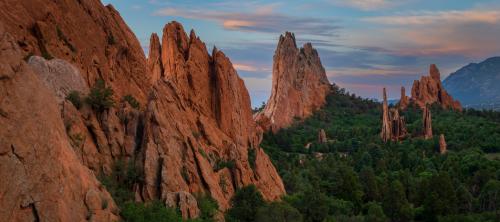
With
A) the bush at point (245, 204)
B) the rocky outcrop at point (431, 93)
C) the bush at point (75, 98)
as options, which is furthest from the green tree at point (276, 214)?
the rocky outcrop at point (431, 93)

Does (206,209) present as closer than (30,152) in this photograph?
No

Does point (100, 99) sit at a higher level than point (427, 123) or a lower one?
higher

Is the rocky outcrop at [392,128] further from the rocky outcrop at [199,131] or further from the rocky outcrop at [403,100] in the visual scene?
the rocky outcrop at [199,131]

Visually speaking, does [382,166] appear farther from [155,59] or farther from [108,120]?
[108,120]

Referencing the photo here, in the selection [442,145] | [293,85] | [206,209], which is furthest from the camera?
[293,85]

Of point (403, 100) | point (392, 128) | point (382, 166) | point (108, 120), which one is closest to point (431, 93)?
point (403, 100)

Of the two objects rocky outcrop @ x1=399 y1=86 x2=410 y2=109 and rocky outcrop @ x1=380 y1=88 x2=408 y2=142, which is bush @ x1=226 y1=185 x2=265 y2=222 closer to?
rocky outcrop @ x1=380 y1=88 x2=408 y2=142

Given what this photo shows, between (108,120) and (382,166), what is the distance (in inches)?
2311

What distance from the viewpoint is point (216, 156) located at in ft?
153

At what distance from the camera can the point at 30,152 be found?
76.0 ft

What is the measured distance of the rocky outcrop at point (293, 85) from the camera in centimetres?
13638

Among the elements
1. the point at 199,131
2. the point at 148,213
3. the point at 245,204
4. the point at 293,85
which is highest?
the point at 293,85

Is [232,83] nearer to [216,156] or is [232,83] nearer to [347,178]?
[216,156]

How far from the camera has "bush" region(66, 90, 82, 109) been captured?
34.1 metres
